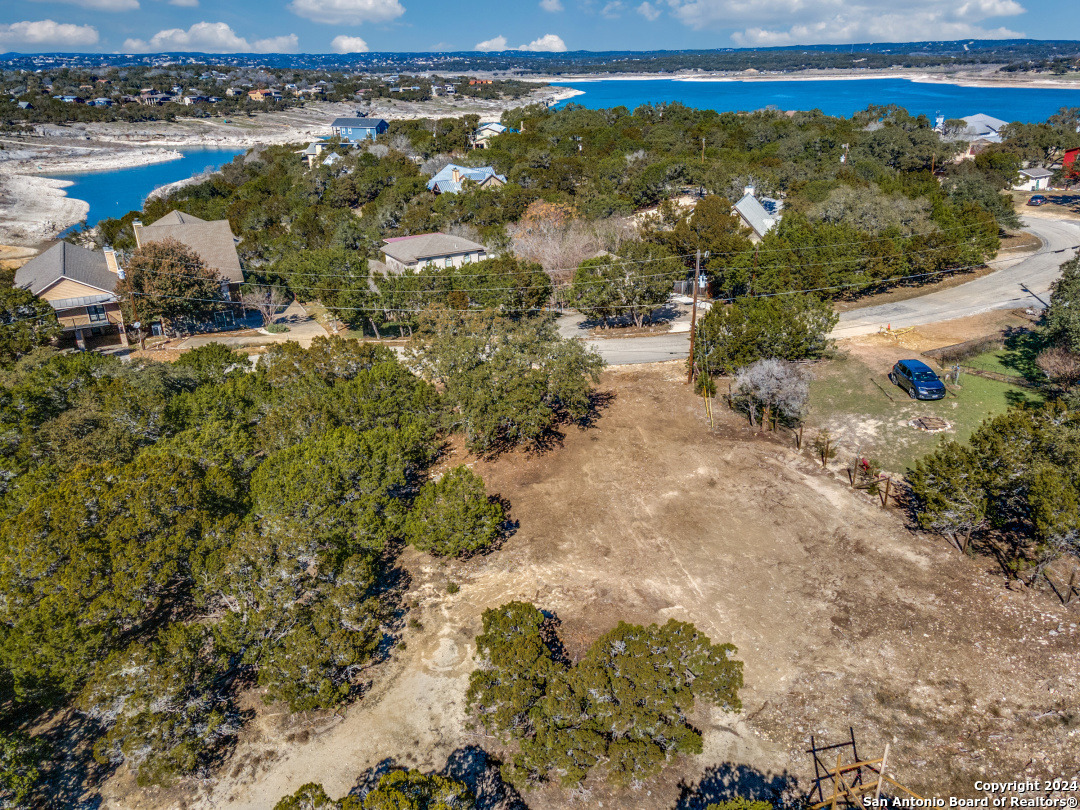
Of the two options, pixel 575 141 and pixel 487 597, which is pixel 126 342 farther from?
pixel 575 141

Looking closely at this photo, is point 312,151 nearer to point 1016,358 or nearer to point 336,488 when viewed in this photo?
point 336,488

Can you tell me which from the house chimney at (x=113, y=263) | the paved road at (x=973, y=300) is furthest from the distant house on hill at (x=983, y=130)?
the house chimney at (x=113, y=263)

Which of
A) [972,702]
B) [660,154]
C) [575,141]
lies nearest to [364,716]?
[972,702]

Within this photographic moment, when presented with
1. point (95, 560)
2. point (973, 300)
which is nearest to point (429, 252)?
point (95, 560)

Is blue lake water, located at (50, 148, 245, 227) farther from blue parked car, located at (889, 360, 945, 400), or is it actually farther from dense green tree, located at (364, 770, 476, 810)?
blue parked car, located at (889, 360, 945, 400)

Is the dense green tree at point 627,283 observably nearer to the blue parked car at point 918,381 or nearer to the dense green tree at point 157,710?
the blue parked car at point 918,381

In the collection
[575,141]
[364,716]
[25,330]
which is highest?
[575,141]
